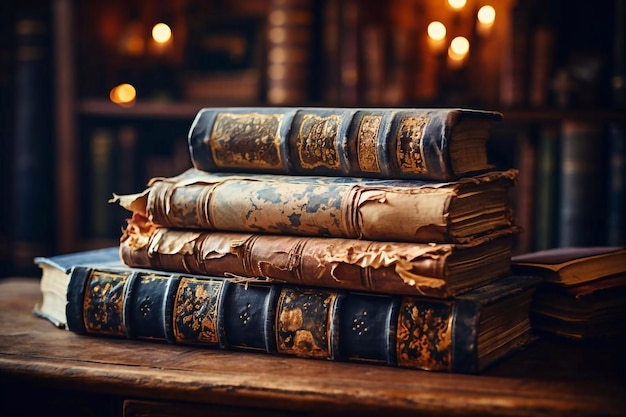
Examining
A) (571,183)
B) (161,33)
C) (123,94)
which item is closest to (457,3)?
(571,183)

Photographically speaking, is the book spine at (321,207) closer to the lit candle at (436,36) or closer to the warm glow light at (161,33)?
the lit candle at (436,36)

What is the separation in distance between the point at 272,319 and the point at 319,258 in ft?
0.36

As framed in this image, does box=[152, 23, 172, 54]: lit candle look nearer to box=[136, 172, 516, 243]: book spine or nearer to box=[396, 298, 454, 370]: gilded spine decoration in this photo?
box=[136, 172, 516, 243]: book spine

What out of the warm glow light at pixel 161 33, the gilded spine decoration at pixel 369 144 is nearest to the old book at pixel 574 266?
the gilded spine decoration at pixel 369 144

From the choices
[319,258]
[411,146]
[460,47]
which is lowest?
[319,258]

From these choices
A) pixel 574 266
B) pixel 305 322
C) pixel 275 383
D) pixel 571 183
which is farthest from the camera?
pixel 571 183

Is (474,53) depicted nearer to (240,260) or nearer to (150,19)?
(150,19)

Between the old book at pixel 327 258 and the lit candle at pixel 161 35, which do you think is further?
the lit candle at pixel 161 35

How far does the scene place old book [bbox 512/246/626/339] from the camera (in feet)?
3.93

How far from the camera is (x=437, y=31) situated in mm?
2572

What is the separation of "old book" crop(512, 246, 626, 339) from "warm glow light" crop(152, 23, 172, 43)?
1.85m

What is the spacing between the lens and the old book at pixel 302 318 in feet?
3.46

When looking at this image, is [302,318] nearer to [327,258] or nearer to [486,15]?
[327,258]

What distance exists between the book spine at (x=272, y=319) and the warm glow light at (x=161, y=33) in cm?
168
